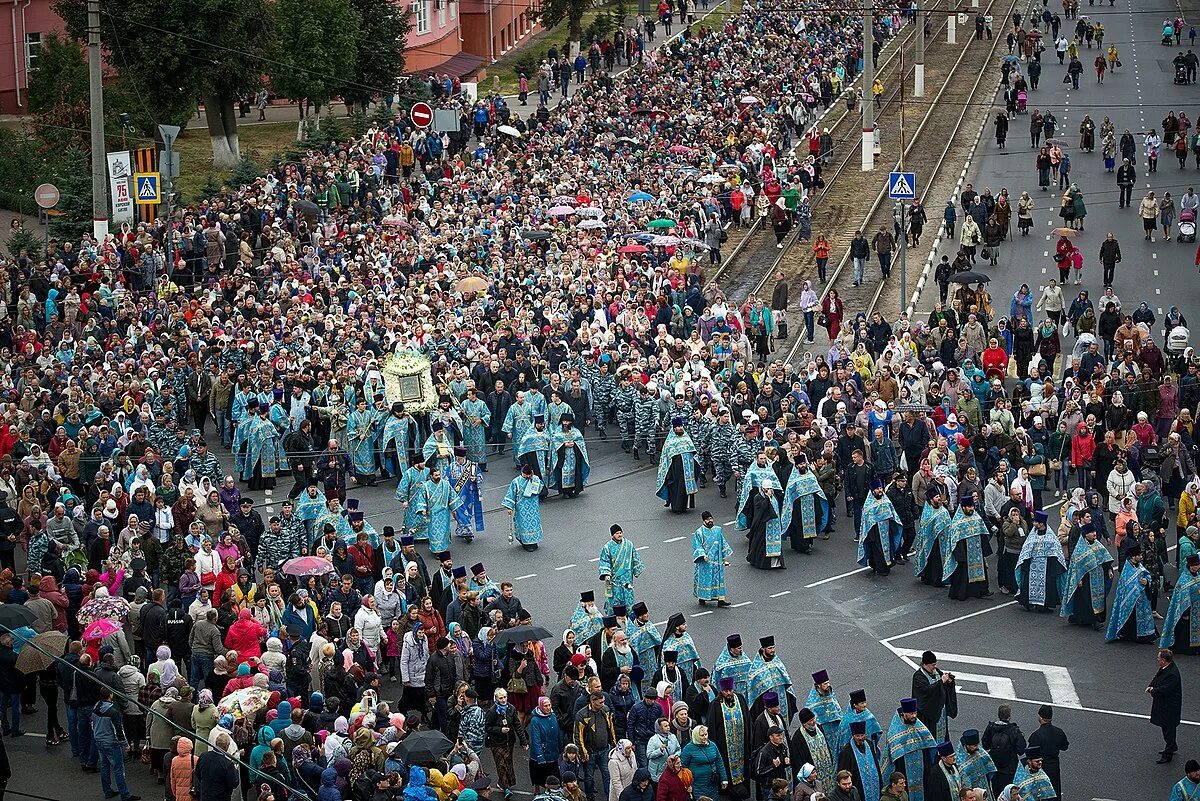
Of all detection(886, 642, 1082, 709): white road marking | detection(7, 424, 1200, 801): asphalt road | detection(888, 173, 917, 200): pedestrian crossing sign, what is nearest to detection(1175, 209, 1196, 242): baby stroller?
detection(888, 173, 917, 200): pedestrian crossing sign

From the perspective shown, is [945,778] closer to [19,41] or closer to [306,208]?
[306,208]

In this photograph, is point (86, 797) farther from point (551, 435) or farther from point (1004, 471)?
point (1004, 471)

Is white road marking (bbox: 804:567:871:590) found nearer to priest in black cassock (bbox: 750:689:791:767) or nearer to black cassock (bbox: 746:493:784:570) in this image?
black cassock (bbox: 746:493:784:570)

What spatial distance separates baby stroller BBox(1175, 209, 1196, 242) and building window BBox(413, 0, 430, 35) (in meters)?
31.0

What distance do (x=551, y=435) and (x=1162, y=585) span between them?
9.55 m

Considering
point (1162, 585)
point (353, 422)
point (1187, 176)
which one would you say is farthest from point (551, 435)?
point (1187, 176)

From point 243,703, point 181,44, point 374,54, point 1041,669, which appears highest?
point 374,54

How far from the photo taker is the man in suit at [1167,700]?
20.5 metres

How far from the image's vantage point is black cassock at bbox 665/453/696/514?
28.8 metres

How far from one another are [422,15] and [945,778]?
52250 millimetres

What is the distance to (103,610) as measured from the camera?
2233 cm

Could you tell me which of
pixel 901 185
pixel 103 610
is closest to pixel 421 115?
pixel 901 185

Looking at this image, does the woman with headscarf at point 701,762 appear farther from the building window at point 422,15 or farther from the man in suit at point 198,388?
the building window at point 422,15

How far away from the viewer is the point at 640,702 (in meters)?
20.4
